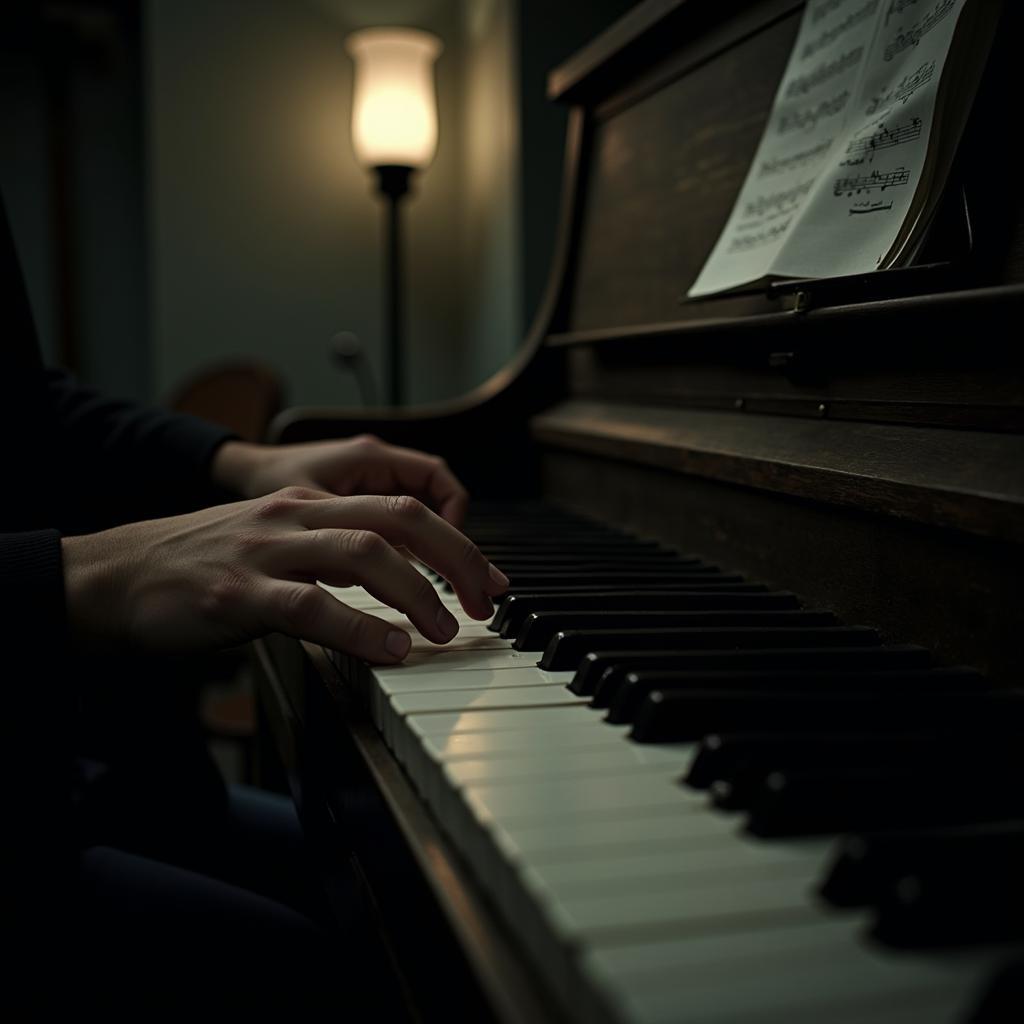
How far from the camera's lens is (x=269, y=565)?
0.74 meters

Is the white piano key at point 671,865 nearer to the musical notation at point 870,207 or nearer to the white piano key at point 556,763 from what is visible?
the white piano key at point 556,763

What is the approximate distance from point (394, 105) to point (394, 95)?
0.03 m

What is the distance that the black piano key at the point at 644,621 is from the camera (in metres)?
0.79

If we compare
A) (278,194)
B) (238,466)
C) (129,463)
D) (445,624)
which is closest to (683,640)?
(445,624)

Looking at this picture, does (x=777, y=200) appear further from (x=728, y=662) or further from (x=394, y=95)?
(x=394, y=95)

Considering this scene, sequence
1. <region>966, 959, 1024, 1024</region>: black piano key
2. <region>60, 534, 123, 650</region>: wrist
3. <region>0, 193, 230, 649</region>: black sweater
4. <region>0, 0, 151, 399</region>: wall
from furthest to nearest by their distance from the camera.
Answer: <region>0, 0, 151, 399</region>: wall < <region>0, 193, 230, 649</region>: black sweater < <region>60, 534, 123, 650</region>: wrist < <region>966, 959, 1024, 1024</region>: black piano key

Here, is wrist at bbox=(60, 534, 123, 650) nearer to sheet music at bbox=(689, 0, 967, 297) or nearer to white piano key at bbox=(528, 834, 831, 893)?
white piano key at bbox=(528, 834, 831, 893)

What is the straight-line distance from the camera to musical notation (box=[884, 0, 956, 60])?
2.73 feet

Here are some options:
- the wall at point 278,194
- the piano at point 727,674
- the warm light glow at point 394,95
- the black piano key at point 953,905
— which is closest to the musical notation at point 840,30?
the piano at point 727,674

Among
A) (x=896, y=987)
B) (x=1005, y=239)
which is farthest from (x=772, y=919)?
(x=1005, y=239)

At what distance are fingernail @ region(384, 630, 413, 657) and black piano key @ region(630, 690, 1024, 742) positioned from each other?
190 mm

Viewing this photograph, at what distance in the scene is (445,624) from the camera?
0.77 metres

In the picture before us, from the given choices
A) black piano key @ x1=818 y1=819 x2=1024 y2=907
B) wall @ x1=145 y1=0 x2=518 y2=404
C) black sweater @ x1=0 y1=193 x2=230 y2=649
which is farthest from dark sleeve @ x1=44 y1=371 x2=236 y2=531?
wall @ x1=145 y1=0 x2=518 y2=404

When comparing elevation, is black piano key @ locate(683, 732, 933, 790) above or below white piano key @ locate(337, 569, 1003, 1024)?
above
